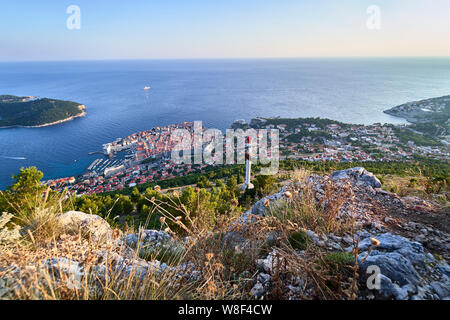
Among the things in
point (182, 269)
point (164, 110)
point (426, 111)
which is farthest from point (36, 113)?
point (426, 111)

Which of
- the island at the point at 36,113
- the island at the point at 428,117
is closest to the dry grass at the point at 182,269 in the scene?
the island at the point at 428,117

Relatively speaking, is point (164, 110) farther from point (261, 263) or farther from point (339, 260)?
point (339, 260)

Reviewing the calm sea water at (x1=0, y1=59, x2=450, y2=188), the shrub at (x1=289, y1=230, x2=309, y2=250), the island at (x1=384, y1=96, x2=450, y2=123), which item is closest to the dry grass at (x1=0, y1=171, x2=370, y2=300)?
the shrub at (x1=289, y1=230, x2=309, y2=250)

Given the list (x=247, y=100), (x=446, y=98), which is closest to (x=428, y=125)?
(x=446, y=98)
